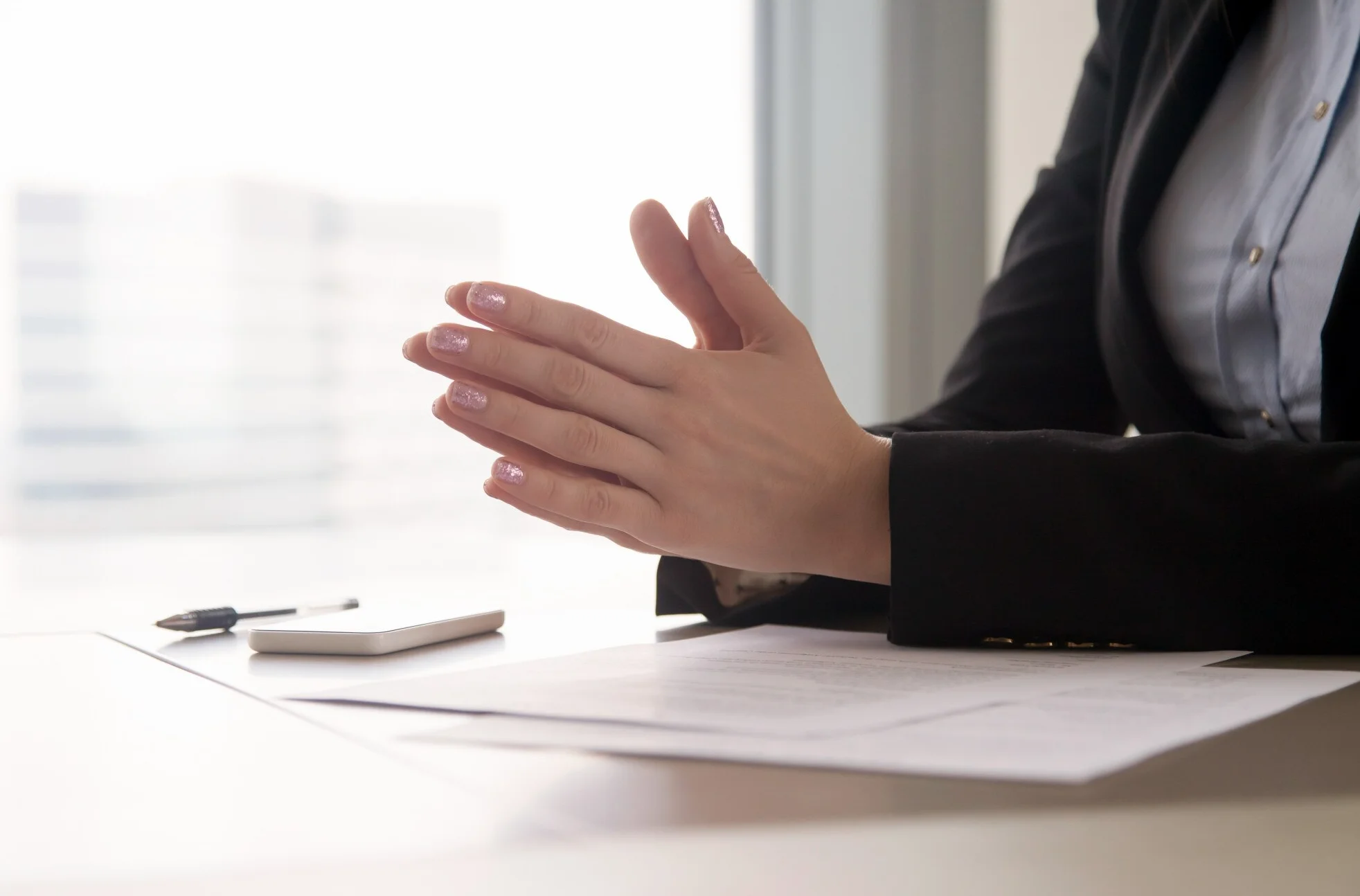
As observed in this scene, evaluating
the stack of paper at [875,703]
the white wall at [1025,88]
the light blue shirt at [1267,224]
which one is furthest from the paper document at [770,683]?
the white wall at [1025,88]

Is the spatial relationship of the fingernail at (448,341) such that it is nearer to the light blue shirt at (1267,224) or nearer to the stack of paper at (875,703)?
the stack of paper at (875,703)

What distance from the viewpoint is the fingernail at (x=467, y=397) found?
1.86 ft

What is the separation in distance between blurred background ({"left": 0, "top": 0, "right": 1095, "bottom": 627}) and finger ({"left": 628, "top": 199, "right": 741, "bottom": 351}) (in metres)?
0.78

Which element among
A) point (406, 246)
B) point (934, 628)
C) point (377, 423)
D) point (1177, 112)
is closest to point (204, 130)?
point (406, 246)

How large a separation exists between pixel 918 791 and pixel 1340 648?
357mm

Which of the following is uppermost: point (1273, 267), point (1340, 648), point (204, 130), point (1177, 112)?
point (204, 130)

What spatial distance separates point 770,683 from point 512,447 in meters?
0.24

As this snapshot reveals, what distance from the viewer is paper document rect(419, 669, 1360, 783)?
316 mm

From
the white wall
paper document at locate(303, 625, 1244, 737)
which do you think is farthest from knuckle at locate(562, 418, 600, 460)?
the white wall

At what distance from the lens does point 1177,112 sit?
0.87 meters

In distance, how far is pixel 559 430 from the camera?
0.57 m

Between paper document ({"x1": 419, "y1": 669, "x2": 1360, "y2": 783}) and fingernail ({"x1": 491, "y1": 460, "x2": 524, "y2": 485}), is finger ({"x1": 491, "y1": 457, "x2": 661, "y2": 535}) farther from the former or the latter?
paper document ({"x1": 419, "y1": 669, "x2": 1360, "y2": 783})

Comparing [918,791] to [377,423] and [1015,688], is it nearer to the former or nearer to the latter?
[1015,688]

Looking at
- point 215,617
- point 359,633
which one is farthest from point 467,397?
point 215,617
